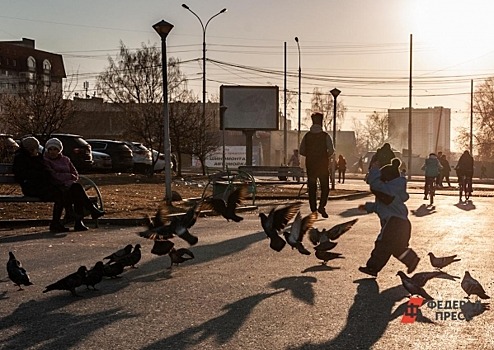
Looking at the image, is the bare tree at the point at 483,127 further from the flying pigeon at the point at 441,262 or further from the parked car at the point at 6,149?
the flying pigeon at the point at 441,262

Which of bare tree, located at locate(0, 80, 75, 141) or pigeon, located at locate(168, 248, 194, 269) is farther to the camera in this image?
bare tree, located at locate(0, 80, 75, 141)

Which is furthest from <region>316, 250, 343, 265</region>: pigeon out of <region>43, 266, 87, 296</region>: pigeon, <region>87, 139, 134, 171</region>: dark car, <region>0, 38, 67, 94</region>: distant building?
<region>0, 38, 67, 94</region>: distant building

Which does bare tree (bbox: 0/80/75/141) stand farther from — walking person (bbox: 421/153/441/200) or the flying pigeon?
the flying pigeon

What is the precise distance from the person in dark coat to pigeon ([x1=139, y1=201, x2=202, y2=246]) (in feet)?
15.1

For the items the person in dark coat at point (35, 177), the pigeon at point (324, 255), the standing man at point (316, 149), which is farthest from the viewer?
the standing man at point (316, 149)

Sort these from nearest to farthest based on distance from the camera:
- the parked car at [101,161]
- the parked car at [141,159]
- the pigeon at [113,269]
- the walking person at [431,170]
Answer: the pigeon at [113,269], the walking person at [431,170], the parked car at [101,161], the parked car at [141,159]

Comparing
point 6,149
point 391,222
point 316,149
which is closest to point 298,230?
point 391,222

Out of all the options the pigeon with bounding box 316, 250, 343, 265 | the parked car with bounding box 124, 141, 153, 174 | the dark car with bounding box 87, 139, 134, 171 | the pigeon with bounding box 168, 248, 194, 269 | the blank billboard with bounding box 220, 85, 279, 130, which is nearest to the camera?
the pigeon with bounding box 168, 248, 194, 269

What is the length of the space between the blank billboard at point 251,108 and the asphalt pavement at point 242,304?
32065 mm

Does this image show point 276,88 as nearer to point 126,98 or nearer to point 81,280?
point 126,98

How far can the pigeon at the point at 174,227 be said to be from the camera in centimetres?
915

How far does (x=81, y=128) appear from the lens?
263 feet

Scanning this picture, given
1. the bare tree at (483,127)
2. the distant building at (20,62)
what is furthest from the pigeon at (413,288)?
the distant building at (20,62)

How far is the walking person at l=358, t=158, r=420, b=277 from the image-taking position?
29.5ft
